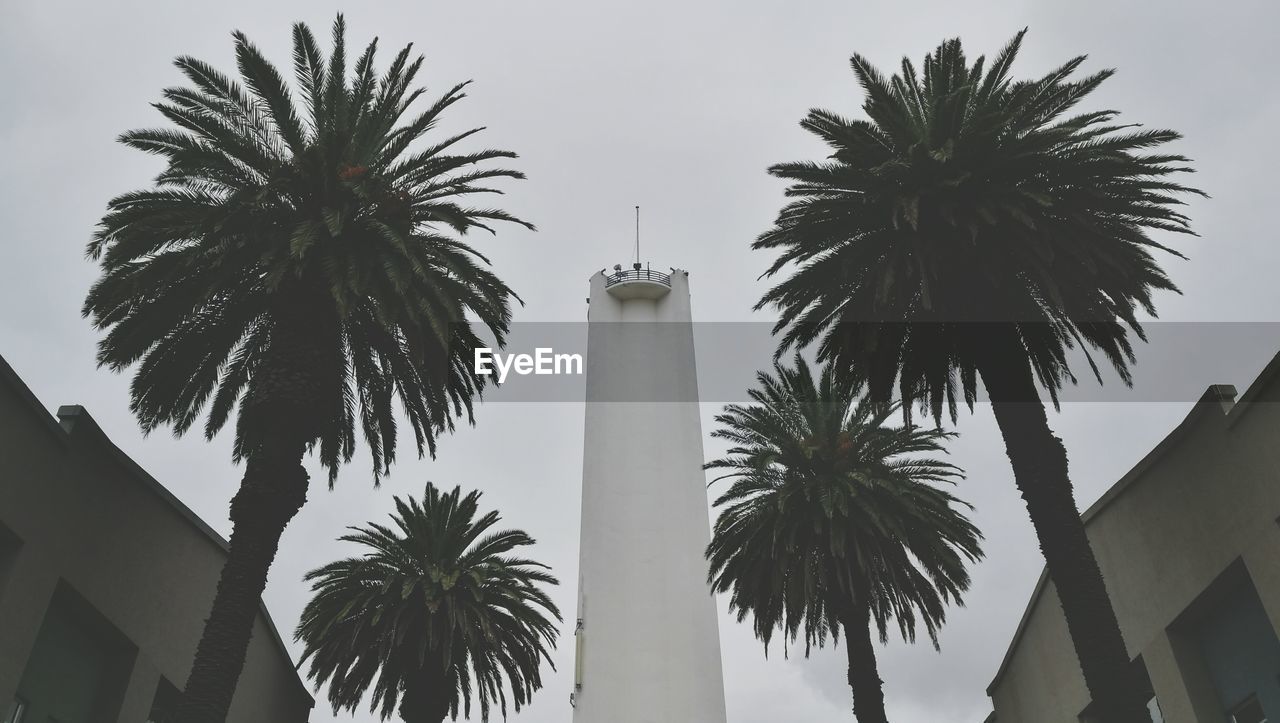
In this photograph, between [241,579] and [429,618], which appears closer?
[241,579]

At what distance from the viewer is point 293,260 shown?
1819cm

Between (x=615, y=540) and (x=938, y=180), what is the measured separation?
2914 cm

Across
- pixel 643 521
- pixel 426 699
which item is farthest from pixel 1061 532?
pixel 643 521

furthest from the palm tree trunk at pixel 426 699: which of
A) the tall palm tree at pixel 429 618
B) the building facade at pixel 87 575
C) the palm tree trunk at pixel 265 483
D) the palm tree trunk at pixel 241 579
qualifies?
the palm tree trunk at pixel 241 579

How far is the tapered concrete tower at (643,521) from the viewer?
4091 centimetres

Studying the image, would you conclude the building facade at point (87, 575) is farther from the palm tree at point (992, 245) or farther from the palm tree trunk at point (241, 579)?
the palm tree at point (992, 245)

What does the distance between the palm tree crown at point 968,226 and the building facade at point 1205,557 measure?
264 centimetres

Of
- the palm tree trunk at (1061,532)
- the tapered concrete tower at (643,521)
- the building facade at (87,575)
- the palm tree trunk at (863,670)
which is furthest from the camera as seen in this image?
the tapered concrete tower at (643,521)

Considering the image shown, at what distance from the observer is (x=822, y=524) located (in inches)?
1029

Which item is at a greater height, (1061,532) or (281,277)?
(281,277)

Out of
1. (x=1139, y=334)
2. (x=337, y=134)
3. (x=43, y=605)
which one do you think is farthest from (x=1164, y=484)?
(x=43, y=605)

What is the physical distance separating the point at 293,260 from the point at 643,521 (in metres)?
29.3

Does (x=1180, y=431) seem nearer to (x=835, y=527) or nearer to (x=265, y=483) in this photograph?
(x=835, y=527)

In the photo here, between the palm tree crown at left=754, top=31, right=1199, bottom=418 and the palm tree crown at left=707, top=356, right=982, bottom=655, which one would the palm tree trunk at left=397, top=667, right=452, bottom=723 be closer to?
the palm tree crown at left=707, top=356, right=982, bottom=655
